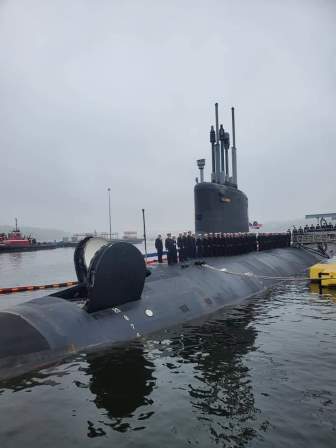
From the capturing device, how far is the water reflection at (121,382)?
7781 millimetres

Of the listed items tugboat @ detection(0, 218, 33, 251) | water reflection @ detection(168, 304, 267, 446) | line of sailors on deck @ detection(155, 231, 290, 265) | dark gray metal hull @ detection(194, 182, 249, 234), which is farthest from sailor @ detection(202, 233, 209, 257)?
tugboat @ detection(0, 218, 33, 251)

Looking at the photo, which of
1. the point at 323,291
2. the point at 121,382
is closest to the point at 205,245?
the point at 323,291

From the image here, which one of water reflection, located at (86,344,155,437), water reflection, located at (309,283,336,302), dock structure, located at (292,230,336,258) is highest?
dock structure, located at (292,230,336,258)

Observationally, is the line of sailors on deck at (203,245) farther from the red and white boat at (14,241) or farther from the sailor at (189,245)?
the red and white boat at (14,241)

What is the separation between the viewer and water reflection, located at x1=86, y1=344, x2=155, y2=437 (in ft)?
25.5

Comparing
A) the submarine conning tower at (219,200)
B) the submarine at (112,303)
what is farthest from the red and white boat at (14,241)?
the submarine at (112,303)

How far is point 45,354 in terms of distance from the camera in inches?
400

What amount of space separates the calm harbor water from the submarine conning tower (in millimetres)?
11518

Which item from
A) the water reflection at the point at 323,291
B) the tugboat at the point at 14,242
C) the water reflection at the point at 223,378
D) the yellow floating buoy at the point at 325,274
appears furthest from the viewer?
the tugboat at the point at 14,242

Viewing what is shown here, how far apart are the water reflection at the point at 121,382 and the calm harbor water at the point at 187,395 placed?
2cm

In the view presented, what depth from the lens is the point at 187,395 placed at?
8477mm

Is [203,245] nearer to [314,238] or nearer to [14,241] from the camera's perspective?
[314,238]

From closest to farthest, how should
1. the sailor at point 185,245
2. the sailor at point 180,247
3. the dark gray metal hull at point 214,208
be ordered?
the sailor at point 180,247 < the sailor at point 185,245 < the dark gray metal hull at point 214,208

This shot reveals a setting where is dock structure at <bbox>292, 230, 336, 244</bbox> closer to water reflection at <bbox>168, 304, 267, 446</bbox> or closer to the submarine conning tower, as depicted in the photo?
the submarine conning tower
